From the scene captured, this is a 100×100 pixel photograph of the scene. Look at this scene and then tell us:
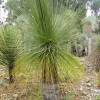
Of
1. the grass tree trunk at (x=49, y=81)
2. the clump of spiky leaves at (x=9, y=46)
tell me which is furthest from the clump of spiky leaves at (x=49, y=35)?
the clump of spiky leaves at (x=9, y=46)

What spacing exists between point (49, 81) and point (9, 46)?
43.0 inches

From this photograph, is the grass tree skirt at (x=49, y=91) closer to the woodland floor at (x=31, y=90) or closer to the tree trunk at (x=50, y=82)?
the tree trunk at (x=50, y=82)

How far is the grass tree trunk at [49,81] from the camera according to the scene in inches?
114

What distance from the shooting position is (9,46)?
3.71 m

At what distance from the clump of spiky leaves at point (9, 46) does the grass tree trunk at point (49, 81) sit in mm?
774

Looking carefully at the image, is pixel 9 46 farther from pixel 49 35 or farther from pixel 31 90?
pixel 49 35

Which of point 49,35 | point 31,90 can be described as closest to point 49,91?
point 31,90

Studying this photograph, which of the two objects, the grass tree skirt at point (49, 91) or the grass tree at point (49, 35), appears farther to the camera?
the grass tree skirt at point (49, 91)

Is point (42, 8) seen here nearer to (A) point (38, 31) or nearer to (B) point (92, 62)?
(A) point (38, 31)

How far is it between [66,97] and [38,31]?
41.9 inches

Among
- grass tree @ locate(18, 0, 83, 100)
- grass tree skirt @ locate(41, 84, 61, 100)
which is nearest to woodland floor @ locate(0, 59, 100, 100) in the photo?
grass tree skirt @ locate(41, 84, 61, 100)

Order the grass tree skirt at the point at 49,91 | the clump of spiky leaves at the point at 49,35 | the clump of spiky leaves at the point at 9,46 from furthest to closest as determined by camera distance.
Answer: the clump of spiky leaves at the point at 9,46 < the grass tree skirt at the point at 49,91 < the clump of spiky leaves at the point at 49,35

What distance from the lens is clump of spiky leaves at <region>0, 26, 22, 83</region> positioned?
3.62m

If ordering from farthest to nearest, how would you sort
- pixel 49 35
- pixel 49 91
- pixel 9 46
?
pixel 9 46, pixel 49 91, pixel 49 35
